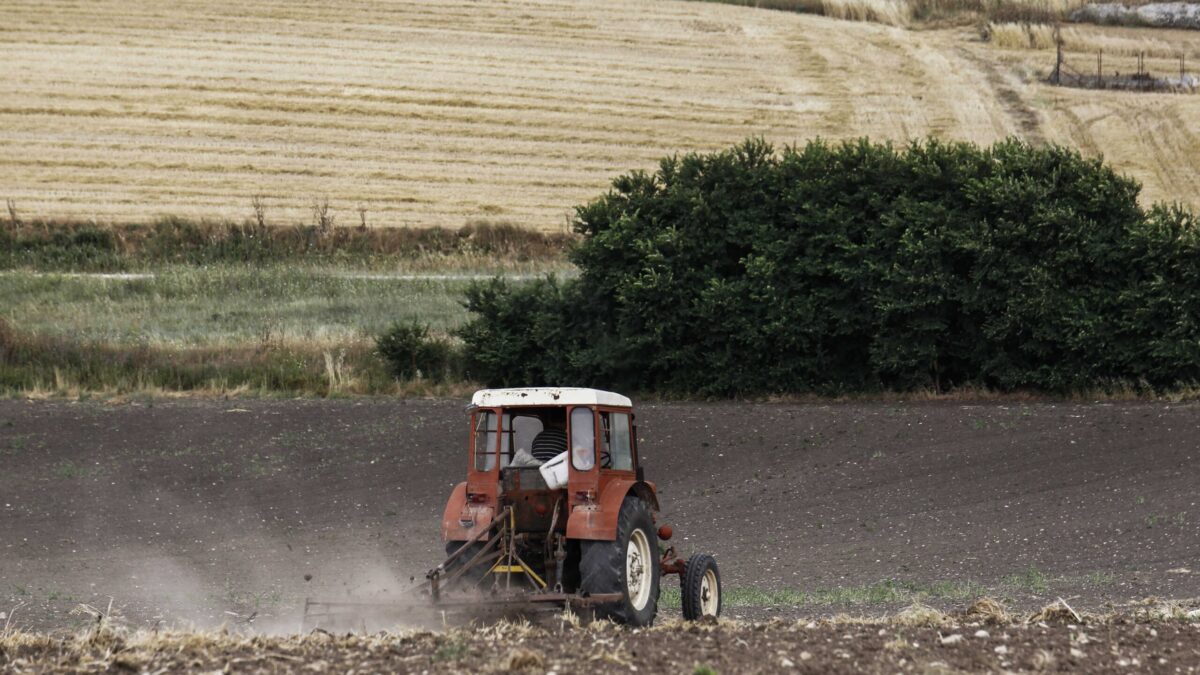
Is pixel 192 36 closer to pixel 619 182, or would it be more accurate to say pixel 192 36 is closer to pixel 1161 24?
pixel 619 182

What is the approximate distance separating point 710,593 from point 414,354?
49.4 feet

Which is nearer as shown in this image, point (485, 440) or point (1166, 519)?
point (485, 440)

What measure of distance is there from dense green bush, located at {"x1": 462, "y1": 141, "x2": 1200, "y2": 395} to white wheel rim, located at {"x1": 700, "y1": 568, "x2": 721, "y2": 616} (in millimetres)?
12231

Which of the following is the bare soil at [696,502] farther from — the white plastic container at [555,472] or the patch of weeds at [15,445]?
the white plastic container at [555,472]

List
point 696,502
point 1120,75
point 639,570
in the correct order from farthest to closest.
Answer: point 1120,75, point 696,502, point 639,570

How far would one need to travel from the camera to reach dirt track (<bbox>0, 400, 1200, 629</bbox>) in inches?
615

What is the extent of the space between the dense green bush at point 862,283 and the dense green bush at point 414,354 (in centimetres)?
76

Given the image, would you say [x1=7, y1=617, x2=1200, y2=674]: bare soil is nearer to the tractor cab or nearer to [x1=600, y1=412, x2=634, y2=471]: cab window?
the tractor cab

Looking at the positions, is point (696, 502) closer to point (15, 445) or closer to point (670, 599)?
point (670, 599)

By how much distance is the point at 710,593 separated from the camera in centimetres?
1274

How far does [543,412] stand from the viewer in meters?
12.8

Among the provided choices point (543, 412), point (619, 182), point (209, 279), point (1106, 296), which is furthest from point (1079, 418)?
point (209, 279)

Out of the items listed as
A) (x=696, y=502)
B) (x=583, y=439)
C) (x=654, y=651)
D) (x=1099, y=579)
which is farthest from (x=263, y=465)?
(x=654, y=651)

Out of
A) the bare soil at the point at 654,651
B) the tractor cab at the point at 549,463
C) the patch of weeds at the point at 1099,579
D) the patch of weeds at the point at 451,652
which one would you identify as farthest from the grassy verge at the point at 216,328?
the patch of weeds at the point at 451,652
